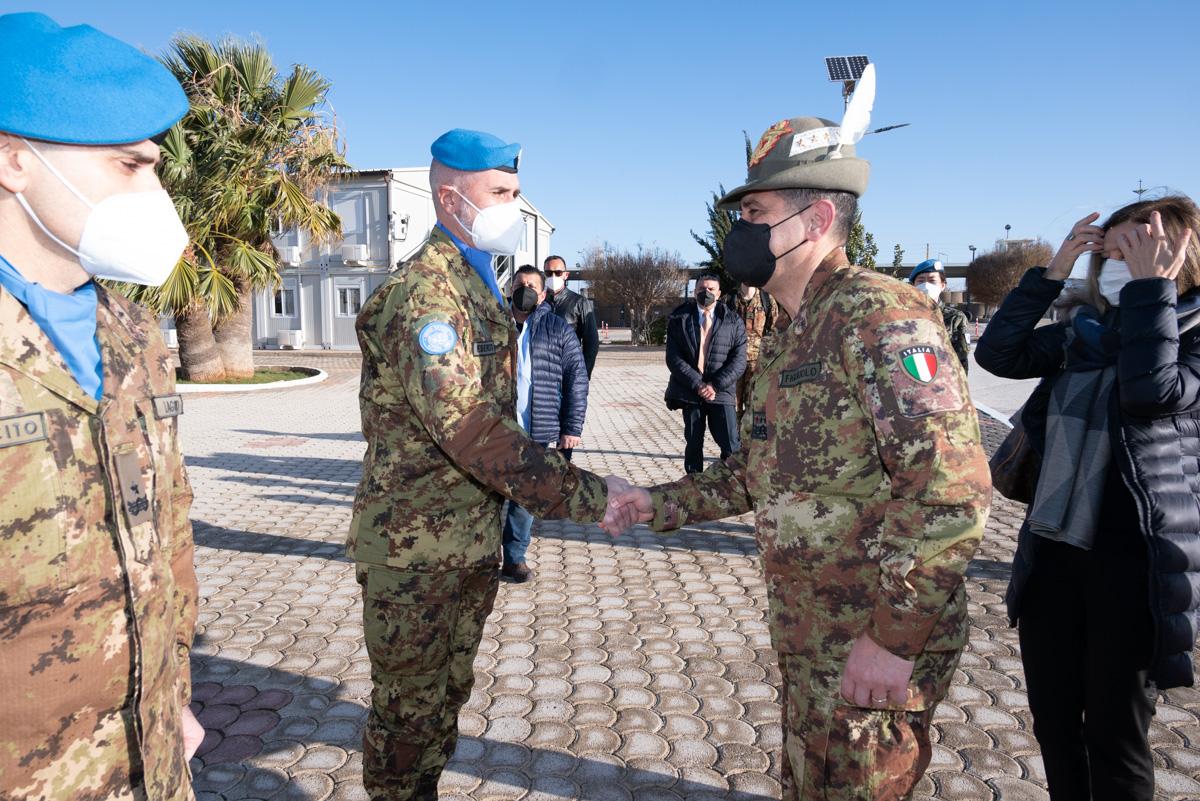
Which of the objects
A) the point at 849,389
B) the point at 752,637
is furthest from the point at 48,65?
the point at 752,637

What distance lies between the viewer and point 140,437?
154 cm

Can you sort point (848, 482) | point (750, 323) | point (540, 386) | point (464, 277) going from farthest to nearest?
point (750, 323) < point (540, 386) < point (464, 277) < point (848, 482)

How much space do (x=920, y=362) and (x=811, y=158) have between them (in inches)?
25.2

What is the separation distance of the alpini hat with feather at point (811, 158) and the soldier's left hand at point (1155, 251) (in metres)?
0.88

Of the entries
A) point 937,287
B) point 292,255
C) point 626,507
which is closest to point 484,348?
point 626,507

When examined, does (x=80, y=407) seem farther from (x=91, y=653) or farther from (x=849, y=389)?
(x=849, y=389)

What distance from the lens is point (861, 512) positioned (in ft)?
6.15

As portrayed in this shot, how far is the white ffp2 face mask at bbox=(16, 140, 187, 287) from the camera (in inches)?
57.0

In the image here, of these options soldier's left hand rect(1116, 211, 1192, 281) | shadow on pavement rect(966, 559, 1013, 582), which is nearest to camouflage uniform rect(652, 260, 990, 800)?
soldier's left hand rect(1116, 211, 1192, 281)

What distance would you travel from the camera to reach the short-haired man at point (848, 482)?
5.57ft

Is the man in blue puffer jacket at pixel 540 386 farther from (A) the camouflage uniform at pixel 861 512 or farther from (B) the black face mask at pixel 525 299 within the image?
(A) the camouflage uniform at pixel 861 512

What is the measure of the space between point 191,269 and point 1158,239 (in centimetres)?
1555

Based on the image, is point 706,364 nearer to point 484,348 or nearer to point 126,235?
point 484,348

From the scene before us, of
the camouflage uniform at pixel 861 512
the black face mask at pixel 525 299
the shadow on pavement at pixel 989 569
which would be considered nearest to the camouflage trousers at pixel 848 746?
the camouflage uniform at pixel 861 512
